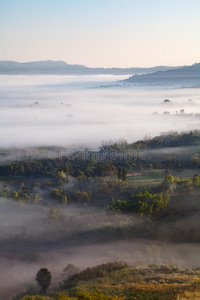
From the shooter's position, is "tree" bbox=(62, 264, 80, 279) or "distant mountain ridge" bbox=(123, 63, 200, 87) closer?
"tree" bbox=(62, 264, 80, 279)

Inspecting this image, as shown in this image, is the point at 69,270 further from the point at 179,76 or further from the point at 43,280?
the point at 179,76

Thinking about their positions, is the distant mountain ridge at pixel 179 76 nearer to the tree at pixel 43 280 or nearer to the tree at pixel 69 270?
the tree at pixel 69 270

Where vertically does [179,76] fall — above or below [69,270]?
above

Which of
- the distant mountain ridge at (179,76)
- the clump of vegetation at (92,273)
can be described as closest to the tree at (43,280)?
the clump of vegetation at (92,273)

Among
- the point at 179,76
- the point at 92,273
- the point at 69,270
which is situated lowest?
the point at 69,270

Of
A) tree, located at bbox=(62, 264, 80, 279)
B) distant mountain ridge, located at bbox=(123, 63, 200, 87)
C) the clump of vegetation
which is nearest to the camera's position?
the clump of vegetation

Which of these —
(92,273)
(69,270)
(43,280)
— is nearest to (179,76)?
(69,270)

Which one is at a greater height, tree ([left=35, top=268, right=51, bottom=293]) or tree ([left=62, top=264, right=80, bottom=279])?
tree ([left=35, top=268, right=51, bottom=293])

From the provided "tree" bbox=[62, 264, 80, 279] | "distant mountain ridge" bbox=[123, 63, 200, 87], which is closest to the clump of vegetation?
"tree" bbox=[62, 264, 80, 279]

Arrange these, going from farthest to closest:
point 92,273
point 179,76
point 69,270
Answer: point 179,76, point 69,270, point 92,273

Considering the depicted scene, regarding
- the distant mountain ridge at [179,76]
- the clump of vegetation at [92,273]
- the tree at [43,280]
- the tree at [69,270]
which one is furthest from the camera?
the distant mountain ridge at [179,76]

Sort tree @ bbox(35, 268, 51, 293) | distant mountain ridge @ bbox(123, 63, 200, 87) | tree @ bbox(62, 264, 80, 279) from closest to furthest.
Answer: tree @ bbox(35, 268, 51, 293) → tree @ bbox(62, 264, 80, 279) → distant mountain ridge @ bbox(123, 63, 200, 87)

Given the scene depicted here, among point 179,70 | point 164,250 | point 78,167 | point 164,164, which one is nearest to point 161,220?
point 164,250

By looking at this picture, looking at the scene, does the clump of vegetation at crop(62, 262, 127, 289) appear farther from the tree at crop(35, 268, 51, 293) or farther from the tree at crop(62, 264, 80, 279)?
the tree at crop(35, 268, 51, 293)
